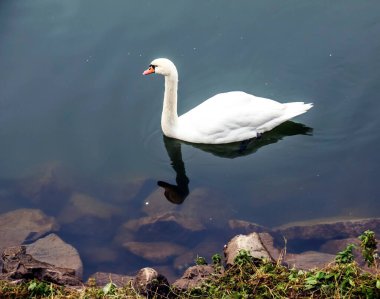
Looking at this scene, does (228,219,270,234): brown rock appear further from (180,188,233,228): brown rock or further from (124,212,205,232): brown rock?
(124,212,205,232): brown rock

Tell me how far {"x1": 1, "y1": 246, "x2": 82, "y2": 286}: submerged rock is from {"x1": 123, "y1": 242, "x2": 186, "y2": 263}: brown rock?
117cm

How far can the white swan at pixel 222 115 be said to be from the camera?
860 cm

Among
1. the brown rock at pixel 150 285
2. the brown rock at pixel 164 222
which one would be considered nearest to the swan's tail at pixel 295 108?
the brown rock at pixel 164 222

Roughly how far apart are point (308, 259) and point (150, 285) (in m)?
1.89

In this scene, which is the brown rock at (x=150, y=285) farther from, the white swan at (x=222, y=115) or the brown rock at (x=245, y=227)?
the white swan at (x=222, y=115)

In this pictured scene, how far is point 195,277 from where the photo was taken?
6090 millimetres

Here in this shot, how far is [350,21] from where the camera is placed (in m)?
10.2

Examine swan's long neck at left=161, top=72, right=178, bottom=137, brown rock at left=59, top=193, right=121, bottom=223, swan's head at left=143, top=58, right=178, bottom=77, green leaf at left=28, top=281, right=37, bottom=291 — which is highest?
swan's head at left=143, top=58, right=178, bottom=77

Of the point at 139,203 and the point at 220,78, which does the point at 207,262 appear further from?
the point at 220,78

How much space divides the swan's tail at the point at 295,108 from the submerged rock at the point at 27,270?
12.1ft

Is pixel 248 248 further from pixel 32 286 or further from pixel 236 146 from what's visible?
pixel 236 146

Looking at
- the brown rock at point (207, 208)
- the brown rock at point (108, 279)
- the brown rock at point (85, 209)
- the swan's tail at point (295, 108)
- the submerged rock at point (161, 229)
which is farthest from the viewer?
the swan's tail at point (295, 108)

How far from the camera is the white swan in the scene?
8602mm

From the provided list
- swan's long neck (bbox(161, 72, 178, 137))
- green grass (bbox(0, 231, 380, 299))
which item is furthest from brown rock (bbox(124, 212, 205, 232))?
green grass (bbox(0, 231, 380, 299))
